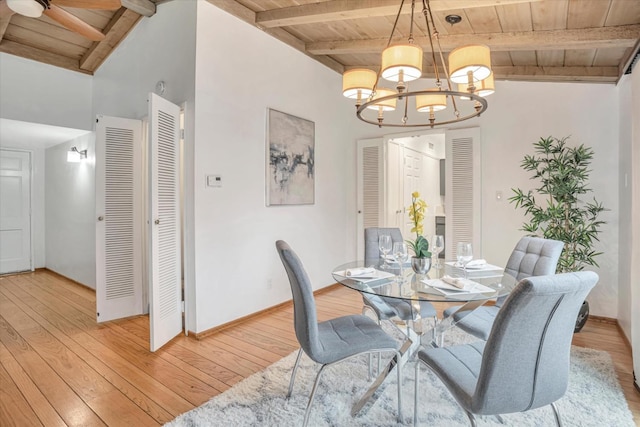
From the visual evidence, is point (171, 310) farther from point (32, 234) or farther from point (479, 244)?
point (32, 234)

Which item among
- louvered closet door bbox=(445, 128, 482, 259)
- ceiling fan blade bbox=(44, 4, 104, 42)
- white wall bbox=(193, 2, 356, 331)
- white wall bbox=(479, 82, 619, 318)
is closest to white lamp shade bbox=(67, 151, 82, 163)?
ceiling fan blade bbox=(44, 4, 104, 42)

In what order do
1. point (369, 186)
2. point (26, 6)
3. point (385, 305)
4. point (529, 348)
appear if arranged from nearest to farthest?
1. point (529, 348)
2. point (26, 6)
3. point (385, 305)
4. point (369, 186)

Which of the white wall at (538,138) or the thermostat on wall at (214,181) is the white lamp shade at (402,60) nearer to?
the thermostat on wall at (214,181)

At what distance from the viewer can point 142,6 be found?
3.49 meters

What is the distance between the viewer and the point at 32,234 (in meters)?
6.00

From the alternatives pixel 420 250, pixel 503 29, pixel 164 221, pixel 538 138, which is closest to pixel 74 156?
pixel 164 221

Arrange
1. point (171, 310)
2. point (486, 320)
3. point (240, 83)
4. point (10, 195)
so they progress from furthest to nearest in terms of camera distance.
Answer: point (10, 195) < point (240, 83) < point (171, 310) < point (486, 320)

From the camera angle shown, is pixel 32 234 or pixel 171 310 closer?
pixel 171 310

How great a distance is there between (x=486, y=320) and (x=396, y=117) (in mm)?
3364

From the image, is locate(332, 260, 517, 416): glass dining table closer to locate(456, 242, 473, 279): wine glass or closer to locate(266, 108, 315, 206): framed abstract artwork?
locate(456, 242, 473, 279): wine glass

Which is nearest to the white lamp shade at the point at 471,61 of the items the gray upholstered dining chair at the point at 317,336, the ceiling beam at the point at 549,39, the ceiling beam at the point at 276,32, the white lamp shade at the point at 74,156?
the gray upholstered dining chair at the point at 317,336

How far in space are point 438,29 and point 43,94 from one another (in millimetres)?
5011

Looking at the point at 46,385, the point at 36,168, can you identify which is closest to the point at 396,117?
the point at 46,385

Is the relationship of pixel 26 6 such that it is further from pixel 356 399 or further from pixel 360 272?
pixel 356 399
